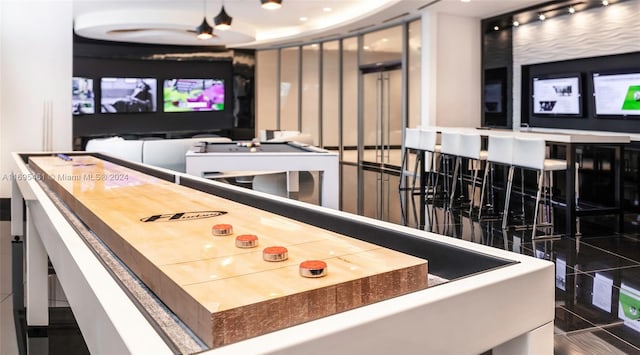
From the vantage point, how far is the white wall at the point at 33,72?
5508 mm

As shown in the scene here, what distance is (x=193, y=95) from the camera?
1327 cm

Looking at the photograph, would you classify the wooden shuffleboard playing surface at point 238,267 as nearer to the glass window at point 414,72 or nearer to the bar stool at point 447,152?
the bar stool at point 447,152

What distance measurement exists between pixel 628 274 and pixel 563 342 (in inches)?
58.3

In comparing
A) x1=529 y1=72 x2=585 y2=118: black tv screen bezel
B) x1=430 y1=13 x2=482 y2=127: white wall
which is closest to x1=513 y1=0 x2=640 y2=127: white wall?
x1=529 y1=72 x2=585 y2=118: black tv screen bezel

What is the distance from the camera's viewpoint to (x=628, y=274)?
373 cm

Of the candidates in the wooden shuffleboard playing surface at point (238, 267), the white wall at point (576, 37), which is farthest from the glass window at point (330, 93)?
the wooden shuffleboard playing surface at point (238, 267)

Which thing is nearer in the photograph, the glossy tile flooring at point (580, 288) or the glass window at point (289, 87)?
the glossy tile flooring at point (580, 288)

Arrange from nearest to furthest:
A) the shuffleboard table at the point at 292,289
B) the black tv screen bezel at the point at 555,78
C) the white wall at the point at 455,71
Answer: the shuffleboard table at the point at 292,289 < the black tv screen bezel at the point at 555,78 < the white wall at the point at 455,71

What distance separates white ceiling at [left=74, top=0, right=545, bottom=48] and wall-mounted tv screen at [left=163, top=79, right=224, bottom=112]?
1.51m

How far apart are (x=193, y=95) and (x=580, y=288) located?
37.1 ft

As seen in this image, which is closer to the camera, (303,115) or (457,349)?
(457,349)

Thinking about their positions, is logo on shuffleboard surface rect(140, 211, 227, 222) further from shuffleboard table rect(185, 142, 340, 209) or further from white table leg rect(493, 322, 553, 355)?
shuffleboard table rect(185, 142, 340, 209)

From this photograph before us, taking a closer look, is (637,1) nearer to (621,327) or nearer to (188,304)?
(621,327)

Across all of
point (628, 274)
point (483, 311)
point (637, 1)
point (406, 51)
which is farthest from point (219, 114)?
point (483, 311)
